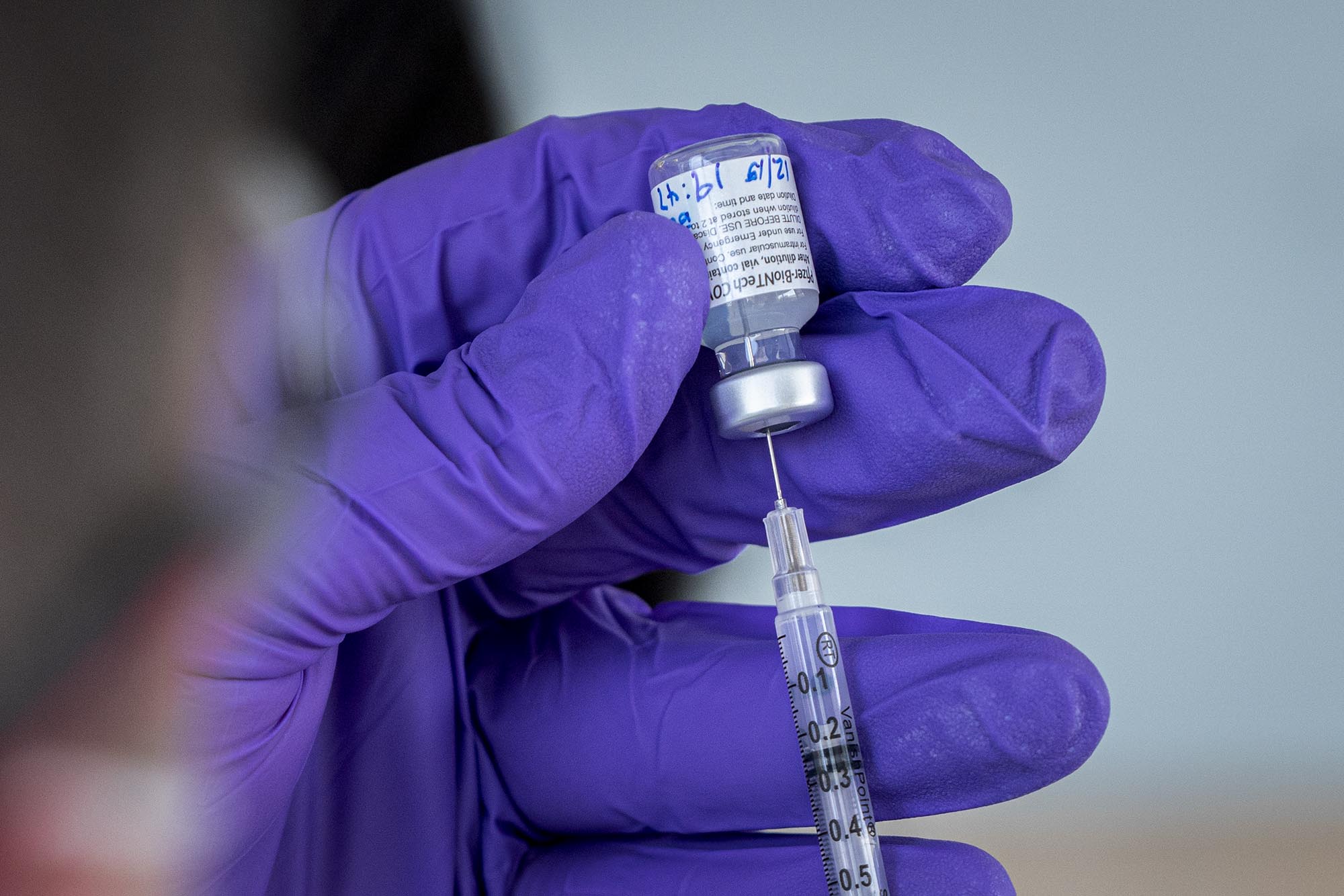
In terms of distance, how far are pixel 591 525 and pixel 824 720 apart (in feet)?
1.07

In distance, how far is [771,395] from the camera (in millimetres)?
819

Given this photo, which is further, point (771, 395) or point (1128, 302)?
point (1128, 302)

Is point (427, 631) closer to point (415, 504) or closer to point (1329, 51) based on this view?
point (415, 504)

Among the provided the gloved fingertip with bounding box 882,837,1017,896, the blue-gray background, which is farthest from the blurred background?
the gloved fingertip with bounding box 882,837,1017,896

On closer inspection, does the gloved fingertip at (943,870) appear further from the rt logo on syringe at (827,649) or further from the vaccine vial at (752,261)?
the vaccine vial at (752,261)

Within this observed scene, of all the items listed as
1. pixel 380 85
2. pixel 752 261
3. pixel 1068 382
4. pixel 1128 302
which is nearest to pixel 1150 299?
pixel 1128 302

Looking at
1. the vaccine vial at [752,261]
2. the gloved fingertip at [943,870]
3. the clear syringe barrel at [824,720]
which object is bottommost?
the gloved fingertip at [943,870]

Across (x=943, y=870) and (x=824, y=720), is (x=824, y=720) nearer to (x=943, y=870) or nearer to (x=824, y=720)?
(x=824, y=720)

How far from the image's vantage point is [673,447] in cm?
98

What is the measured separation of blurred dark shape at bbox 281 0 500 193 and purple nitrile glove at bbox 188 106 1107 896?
33 cm

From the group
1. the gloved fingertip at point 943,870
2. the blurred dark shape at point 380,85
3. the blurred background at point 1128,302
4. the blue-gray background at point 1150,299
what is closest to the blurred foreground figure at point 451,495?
the gloved fingertip at point 943,870

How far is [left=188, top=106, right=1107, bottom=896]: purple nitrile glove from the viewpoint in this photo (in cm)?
76

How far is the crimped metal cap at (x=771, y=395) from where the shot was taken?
820mm

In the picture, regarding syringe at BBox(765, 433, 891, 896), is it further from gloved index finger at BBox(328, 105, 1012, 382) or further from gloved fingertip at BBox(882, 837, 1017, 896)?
gloved index finger at BBox(328, 105, 1012, 382)
